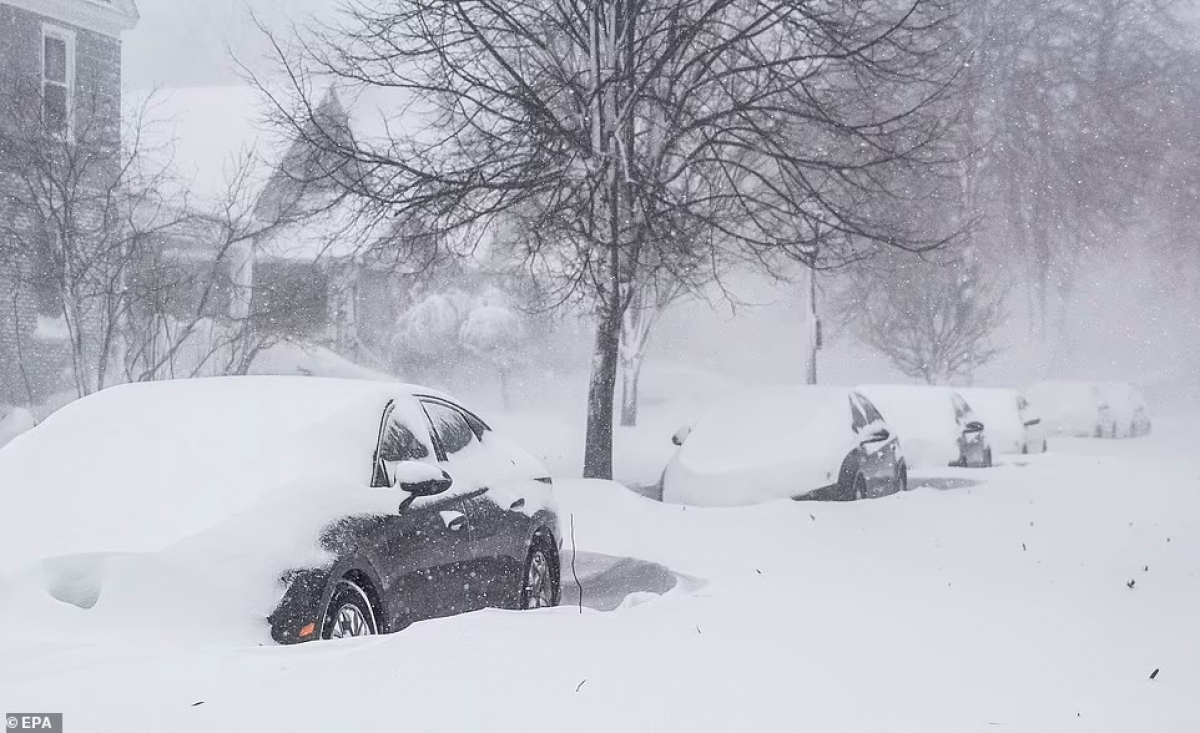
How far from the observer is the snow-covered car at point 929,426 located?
19.9 meters

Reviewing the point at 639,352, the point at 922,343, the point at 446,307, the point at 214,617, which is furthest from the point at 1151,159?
the point at 214,617

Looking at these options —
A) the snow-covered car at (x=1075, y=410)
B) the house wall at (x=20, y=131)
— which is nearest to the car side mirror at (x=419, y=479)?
the house wall at (x=20, y=131)

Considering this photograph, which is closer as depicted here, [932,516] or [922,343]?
[932,516]

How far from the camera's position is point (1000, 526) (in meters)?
12.3

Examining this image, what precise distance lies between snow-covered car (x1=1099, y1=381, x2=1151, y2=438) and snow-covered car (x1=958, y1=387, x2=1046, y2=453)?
865 cm

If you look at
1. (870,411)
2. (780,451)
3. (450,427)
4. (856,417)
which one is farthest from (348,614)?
(870,411)

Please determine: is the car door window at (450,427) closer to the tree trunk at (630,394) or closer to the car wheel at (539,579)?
the car wheel at (539,579)

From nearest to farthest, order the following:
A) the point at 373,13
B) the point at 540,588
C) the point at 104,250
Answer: the point at 540,588 → the point at 373,13 → the point at 104,250

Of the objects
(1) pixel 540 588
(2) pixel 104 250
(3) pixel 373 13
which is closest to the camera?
(1) pixel 540 588

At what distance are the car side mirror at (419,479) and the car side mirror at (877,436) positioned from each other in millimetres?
8455

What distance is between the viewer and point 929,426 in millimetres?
20281

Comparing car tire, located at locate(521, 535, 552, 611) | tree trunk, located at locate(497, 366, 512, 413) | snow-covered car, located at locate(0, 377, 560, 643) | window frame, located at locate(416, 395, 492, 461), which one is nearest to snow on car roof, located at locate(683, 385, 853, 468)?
car tire, located at locate(521, 535, 552, 611)

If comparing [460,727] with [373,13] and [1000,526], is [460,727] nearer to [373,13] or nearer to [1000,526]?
[1000,526]

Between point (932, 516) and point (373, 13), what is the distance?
8.30 metres
